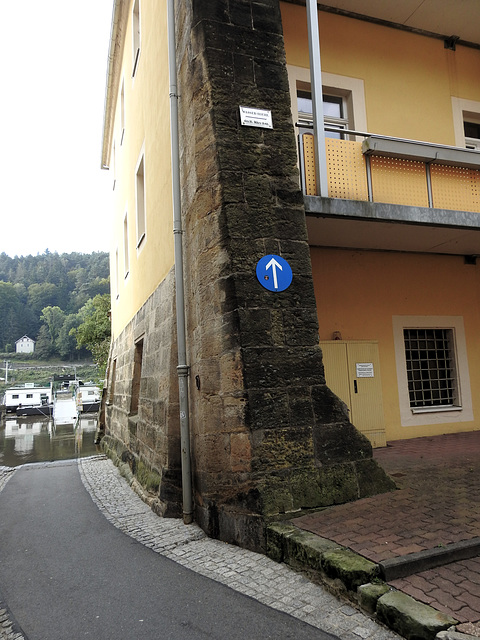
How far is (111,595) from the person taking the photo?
3.93 m

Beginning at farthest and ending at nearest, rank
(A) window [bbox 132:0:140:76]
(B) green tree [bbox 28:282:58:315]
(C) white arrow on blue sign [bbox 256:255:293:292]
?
(B) green tree [bbox 28:282:58:315], (A) window [bbox 132:0:140:76], (C) white arrow on blue sign [bbox 256:255:293:292]

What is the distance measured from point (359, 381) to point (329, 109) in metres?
4.54

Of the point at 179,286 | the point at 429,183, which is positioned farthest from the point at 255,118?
the point at 429,183

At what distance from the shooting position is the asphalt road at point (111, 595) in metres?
3.29

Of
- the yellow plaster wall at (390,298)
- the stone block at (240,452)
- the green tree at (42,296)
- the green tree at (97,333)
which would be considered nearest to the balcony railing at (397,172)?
the yellow plaster wall at (390,298)

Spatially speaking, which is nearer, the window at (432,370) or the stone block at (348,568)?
the stone block at (348,568)

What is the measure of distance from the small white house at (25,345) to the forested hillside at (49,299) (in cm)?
146

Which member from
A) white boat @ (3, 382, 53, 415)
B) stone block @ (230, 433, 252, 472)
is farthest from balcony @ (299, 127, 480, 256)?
white boat @ (3, 382, 53, 415)

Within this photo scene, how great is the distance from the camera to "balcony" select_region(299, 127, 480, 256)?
6.61 m

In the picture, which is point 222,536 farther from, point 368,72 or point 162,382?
point 368,72

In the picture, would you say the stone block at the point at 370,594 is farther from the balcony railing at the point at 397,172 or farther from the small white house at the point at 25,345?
the small white house at the point at 25,345

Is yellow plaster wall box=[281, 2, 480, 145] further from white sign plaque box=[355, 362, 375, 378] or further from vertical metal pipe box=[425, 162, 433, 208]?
white sign plaque box=[355, 362, 375, 378]

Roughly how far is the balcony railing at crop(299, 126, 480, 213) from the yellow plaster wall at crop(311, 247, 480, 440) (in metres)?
1.96

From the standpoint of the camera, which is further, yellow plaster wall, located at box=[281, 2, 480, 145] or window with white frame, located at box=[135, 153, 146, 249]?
window with white frame, located at box=[135, 153, 146, 249]
